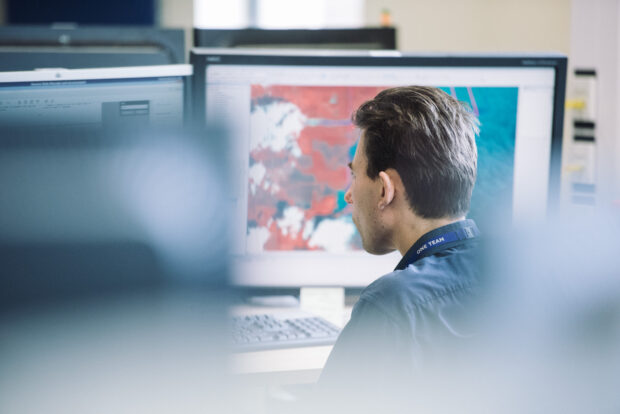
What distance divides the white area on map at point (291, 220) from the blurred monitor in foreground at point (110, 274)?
1.12m

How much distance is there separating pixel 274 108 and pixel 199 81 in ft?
0.50

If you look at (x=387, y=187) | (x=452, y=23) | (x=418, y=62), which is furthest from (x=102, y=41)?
(x=452, y=23)

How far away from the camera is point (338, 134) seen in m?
1.42

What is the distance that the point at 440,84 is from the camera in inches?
55.7

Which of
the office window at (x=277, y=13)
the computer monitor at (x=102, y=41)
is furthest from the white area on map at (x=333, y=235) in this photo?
the office window at (x=277, y=13)

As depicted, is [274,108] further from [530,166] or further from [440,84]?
[530,166]

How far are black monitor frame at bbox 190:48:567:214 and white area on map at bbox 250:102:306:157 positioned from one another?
9 cm

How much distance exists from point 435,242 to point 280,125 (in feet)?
1.65

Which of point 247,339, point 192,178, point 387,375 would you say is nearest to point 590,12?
point 247,339

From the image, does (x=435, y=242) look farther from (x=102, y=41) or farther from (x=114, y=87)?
(x=102, y=41)

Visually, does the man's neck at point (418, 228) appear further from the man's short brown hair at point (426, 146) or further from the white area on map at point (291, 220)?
the white area on map at point (291, 220)

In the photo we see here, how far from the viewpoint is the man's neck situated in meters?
1.08

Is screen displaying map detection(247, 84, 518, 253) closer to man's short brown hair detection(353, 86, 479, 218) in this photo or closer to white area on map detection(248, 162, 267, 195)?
white area on map detection(248, 162, 267, 195)

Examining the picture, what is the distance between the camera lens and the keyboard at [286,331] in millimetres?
1247
